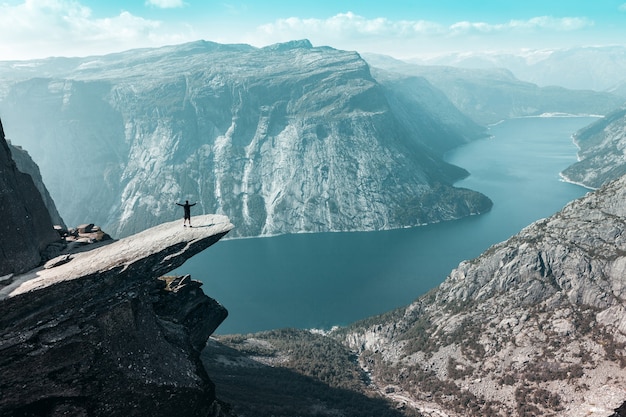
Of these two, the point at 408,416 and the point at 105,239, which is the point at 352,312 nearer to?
the point at 408,416

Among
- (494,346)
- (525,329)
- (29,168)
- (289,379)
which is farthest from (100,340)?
(525,329)

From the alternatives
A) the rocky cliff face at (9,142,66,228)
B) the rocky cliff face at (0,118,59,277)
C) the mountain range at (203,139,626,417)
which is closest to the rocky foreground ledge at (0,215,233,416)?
the rocky cliff face at (0,118,59,277)

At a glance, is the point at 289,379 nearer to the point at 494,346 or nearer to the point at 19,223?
the point at 494,346

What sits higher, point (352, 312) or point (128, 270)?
point (128, 270)

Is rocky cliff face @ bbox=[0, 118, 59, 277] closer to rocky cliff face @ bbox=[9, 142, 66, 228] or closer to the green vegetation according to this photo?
the green vegetation

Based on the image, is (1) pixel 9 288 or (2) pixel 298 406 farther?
(2) pixel 298 406

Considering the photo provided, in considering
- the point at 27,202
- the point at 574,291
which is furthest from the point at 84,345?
the point at 574,291

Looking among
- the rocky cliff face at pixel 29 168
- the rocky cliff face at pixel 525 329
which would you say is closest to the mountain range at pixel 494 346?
the rocky cliff face at pixel 525 329
